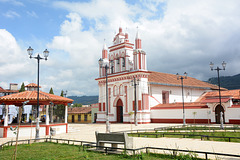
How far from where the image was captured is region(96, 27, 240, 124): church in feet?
110

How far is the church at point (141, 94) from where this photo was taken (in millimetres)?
33556

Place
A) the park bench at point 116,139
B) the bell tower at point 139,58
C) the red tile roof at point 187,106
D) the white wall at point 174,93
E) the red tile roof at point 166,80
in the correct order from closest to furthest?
the park bench at point 116,139 → the red tile roof at point 187,106 → the bell tower at point 139,58 → the white wall at point 174,93 → the red tile roof at point 166,80

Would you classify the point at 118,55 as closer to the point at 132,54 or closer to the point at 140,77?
the point at 132,54

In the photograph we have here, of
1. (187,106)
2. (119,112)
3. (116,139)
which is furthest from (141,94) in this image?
(116,139)

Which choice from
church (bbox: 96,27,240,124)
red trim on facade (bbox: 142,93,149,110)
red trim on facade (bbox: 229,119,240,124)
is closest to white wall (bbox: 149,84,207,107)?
church (bbox: 96,27,240,124)

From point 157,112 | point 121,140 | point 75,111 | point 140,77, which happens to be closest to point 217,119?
point 157,112

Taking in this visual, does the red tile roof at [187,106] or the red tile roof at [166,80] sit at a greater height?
the red tile roof at [166,80]

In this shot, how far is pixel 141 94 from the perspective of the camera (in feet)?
124

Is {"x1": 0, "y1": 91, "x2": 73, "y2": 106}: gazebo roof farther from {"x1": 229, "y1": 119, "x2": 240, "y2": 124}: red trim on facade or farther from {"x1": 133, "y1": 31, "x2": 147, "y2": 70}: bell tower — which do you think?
{"x1": 229, "y1": 119, "x2": 240, "y2": 124}: red trim on facade

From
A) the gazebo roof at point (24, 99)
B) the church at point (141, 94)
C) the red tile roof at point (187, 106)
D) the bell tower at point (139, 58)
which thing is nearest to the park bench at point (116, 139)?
the gazebo roof at point (24, 99)

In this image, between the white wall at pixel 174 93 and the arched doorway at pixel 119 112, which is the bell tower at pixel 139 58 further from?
the arched doorway at pixel 119 112

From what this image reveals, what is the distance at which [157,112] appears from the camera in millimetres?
37469

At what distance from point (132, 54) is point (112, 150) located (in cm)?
3378

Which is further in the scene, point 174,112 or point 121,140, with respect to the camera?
point 174,112
